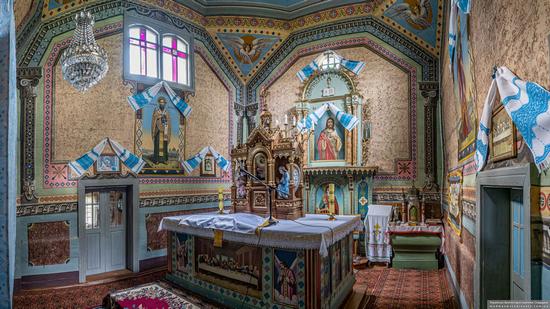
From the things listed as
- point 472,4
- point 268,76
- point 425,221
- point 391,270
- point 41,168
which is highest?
point 268,76

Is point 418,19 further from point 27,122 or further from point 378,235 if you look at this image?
point 27,122

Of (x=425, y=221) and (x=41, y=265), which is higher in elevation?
(x=425, y=221)

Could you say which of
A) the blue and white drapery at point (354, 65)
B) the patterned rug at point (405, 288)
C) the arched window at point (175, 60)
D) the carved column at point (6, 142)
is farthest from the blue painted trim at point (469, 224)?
the arched window at point (175, 60)

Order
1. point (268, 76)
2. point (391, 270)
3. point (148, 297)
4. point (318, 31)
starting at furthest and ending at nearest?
point (268, 76)
point (318, 31)
point (391, 270)
point (148, 297)

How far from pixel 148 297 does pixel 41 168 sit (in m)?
3.75

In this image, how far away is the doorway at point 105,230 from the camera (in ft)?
25.4

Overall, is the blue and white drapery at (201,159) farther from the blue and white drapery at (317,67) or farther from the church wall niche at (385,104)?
the church wall niche at (385,104)

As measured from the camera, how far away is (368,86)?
31.0 feet

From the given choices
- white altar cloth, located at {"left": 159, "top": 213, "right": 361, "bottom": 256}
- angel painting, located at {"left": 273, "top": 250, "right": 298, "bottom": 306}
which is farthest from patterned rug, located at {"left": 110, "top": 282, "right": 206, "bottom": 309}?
angel painting, located at {"left": 273, "top": 250, "right": 298, "bottom": 306}

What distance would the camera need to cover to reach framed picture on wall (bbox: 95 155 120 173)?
7.69 meters

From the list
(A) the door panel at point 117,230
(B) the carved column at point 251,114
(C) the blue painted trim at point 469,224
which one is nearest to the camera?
(C) the blue painted trim at point 469,224

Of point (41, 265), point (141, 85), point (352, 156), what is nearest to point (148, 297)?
point (41, 265)

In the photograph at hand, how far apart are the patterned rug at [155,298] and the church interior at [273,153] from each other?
49 mm

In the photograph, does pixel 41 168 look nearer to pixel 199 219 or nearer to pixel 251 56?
pixel 199 219
